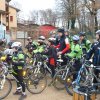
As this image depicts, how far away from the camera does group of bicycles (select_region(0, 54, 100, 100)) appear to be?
27.2ft

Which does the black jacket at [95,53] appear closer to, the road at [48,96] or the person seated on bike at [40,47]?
the road at [48,96]

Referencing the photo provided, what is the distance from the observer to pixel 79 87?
23.7 feet

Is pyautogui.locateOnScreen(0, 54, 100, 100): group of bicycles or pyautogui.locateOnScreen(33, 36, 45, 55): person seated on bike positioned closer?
pyautogui.locateOnScreen(0, 54, 100, 100): group of bicycles

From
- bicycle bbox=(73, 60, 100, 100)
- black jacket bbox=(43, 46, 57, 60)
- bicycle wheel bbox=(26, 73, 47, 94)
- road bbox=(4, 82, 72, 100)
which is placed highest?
black jacket bbox=(43, 46, 57, 60)

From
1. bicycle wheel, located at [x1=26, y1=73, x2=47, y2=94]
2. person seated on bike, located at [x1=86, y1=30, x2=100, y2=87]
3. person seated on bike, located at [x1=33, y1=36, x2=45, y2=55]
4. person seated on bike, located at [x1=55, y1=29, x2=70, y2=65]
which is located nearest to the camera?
person seated on bike, located at [x1=86, y1=30, x2=100, y2=87]

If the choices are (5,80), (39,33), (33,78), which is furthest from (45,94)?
(39,33)

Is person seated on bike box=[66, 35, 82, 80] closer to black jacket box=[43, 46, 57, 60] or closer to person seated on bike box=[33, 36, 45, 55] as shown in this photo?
black jacket box=[43, 46, 57, 60]

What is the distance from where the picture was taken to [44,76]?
9680 mm

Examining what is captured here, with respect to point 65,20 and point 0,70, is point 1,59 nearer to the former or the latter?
point 0,70

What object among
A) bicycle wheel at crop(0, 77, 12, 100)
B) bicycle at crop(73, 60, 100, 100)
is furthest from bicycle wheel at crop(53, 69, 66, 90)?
bicycle wheel at crop(0, 77, 12, 100)

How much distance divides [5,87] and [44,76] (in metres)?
1.44

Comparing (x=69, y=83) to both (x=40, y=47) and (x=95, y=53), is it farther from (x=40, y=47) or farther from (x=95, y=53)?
(x=40, y=47)

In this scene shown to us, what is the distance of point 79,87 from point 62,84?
7.87 ft

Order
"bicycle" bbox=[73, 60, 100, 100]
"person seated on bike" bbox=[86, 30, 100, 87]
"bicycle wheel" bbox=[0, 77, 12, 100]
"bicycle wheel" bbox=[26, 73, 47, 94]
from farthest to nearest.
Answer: "bicycle wheel" bbox=[26, 73, 47, 94]
"bicycle wheel" bbox=[0, 77, 12, 100]
"person seated on bike" bbox=[86, 30, 100, 87]
"bicycle" bbox=[73, 60, 100, 100]
